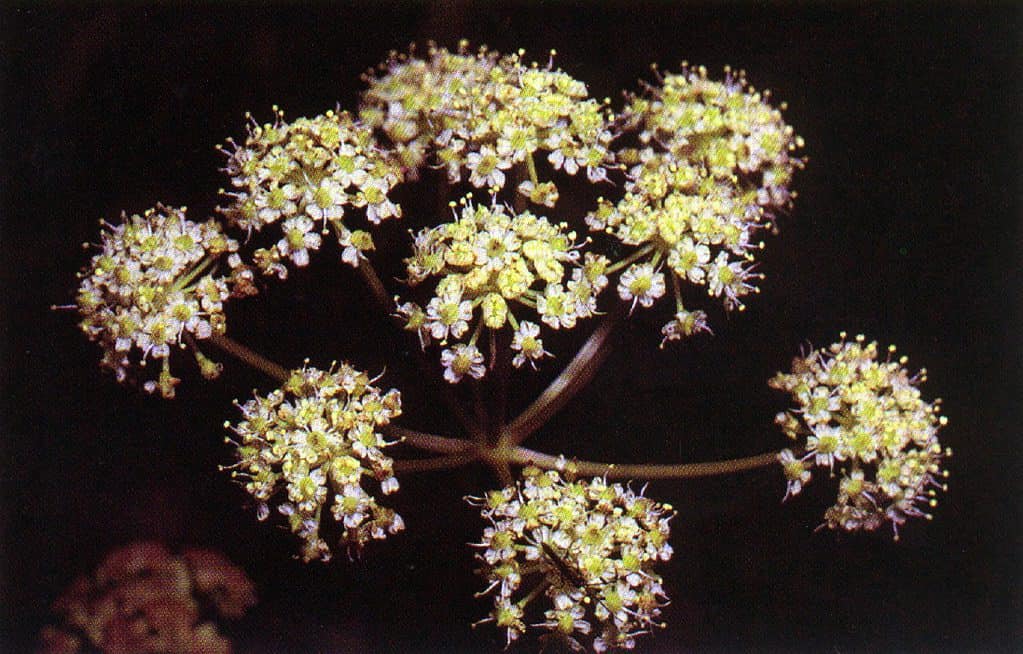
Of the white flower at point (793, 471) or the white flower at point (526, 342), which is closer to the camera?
the white flower at point (526, 342)

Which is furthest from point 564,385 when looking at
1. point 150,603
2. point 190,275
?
point 150,603

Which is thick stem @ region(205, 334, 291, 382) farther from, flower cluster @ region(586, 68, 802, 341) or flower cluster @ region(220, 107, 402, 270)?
flower cluster @ region(586, 68, 802, 341)

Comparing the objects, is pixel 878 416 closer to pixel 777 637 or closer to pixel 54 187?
pixel 777 637

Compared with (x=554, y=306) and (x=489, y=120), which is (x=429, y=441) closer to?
(x=554, y=306)

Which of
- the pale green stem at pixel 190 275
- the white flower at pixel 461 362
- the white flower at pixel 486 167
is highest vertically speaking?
the white flower at pixel 486 167

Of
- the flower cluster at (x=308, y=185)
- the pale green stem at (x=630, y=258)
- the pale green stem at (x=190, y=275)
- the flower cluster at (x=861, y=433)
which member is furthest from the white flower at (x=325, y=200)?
the flower cluster at (x=861, y=433)

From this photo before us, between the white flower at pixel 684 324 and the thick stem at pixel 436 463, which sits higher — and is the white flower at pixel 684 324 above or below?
above

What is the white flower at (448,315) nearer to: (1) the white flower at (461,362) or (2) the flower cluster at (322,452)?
(1) the white flower at (461,362)
